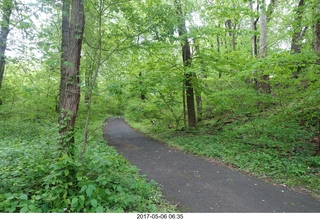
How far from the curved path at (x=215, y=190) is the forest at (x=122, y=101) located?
39 centimetres

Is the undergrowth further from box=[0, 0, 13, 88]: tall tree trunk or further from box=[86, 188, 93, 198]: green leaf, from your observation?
box=[0, 0, 13, 88]: tall tree trunk

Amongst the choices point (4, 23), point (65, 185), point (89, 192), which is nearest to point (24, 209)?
point (65, 185)

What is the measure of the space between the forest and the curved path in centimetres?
39

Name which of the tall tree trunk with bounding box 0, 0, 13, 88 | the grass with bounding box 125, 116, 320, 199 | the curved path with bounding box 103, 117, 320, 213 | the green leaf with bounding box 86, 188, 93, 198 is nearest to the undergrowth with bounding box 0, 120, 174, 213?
the green leaf with bounding box 86, 188, 93, 198

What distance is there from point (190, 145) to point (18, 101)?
788cm

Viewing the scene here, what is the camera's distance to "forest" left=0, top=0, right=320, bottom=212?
8.82 ft

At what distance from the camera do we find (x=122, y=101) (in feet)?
19.4

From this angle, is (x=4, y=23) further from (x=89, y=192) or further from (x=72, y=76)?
(x=89, y=192)

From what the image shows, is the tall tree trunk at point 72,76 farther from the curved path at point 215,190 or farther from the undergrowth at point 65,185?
the curved path at point 215,190

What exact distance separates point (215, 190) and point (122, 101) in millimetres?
3943

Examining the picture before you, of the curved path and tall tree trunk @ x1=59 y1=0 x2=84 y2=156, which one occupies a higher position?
tall tree trunk @ x1=59 y1=0 x2=84 y2=156

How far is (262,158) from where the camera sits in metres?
5.04

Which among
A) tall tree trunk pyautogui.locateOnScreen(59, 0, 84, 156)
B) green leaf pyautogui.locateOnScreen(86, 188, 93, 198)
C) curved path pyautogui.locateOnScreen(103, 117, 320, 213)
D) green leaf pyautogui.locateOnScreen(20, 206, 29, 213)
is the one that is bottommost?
curved path pyautogui.locateOnScreen(103, 117, 320, 213)
